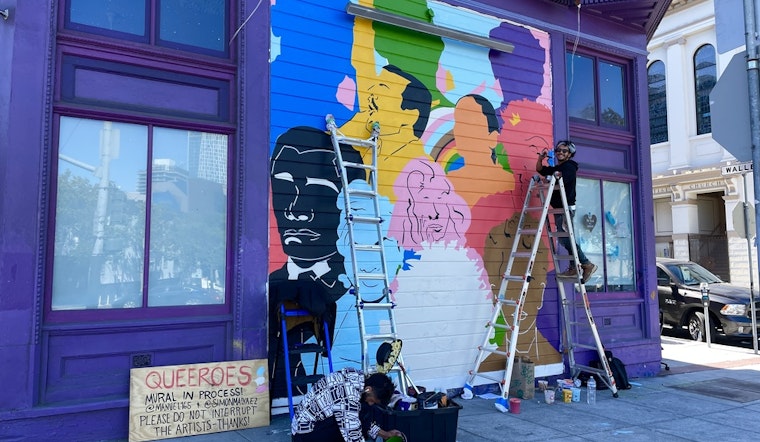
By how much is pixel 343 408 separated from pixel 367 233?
2801 millimetres

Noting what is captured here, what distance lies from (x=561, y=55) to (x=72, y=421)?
7.88 m

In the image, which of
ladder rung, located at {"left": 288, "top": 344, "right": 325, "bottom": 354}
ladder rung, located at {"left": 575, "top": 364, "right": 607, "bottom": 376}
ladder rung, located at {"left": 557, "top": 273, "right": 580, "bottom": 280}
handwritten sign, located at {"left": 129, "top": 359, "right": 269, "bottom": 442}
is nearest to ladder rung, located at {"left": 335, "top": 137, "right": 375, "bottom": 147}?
ladder rung, located at {"left": 288, "top": 344, "right": 325, "bottom": 354}

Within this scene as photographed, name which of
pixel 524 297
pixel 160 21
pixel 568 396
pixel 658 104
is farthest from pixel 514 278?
pixel 658 104

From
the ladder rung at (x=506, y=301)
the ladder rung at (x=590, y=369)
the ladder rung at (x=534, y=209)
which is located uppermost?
the ladder rung at (x=534, y=209)

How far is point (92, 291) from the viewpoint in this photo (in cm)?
536

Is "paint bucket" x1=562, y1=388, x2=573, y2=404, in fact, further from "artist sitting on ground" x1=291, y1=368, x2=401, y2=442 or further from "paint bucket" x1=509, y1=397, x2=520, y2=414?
"artist sitting on ground" x1=291, y1=368, x2=401, y2=442

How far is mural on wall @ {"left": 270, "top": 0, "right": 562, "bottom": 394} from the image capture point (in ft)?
20.9

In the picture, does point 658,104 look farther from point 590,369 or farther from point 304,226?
point 304,226

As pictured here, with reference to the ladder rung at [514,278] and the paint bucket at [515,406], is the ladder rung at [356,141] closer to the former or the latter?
the ladder rung at [514,278]

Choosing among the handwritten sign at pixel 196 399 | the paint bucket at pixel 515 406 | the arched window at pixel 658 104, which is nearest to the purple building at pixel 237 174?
the handwritten sign at pixel 196 399

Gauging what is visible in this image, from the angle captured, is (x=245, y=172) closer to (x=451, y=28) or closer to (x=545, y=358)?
(x=451, y=28)

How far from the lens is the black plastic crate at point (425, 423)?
4766 millimetres

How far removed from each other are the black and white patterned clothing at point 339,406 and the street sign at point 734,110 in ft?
10.4

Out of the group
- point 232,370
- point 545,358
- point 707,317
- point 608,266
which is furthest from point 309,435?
point 707,317
